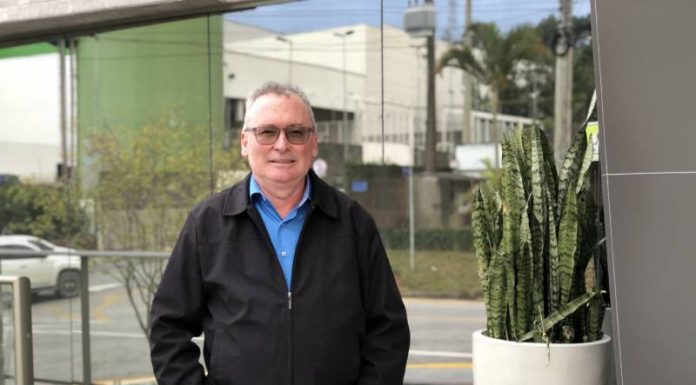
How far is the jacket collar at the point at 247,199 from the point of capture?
6.89 ft

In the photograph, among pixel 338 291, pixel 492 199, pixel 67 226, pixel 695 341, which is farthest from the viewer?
pixel 67 226

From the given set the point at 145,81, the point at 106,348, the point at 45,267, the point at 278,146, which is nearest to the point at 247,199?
the point at 278,146

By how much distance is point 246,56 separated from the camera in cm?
1527

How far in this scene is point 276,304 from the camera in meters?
2.02

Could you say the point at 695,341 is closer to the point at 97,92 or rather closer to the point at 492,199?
the point at 492,199

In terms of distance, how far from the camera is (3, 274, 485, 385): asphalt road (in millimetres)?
6180

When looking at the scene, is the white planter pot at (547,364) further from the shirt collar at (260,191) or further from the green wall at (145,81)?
the green wall at (145,81)

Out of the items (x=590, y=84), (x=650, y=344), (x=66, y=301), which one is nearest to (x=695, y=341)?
(x=650, y=344)

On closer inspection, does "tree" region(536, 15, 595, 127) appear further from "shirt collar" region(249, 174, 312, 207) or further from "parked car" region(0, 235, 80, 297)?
"shirt collar" region(249, 174, 312, 207)

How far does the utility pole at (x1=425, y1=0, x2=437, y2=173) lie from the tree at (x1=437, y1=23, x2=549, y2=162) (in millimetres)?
281

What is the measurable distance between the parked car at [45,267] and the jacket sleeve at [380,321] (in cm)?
507

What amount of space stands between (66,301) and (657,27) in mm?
5738

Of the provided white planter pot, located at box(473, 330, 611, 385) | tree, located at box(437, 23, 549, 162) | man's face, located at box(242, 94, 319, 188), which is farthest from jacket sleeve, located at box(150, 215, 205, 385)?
tree, located at box(437, 23, 549, 162)

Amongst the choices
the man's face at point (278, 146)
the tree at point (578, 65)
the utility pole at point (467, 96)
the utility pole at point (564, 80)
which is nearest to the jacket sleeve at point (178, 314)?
the man's face at point (278, 146)
